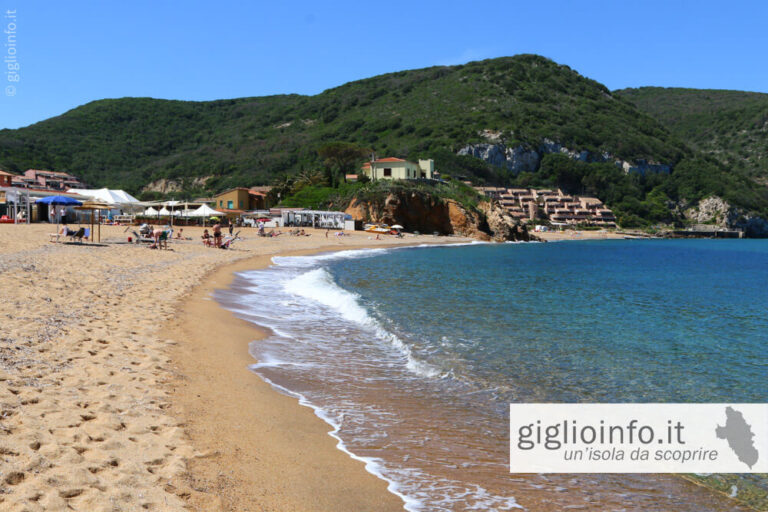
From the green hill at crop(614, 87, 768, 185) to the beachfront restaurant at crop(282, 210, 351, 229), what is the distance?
12387 cm

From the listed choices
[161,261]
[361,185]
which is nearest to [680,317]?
[161,261]

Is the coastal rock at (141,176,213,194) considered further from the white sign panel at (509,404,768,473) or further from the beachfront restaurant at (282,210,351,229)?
the white sign panel at (509,404,768,473)

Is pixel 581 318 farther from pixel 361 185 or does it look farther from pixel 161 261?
pixel 361 185

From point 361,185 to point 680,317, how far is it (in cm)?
5479

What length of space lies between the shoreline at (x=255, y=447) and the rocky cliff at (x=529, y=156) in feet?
332

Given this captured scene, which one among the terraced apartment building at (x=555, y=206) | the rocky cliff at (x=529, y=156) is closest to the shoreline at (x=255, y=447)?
the terraced apartment building at (x=555, y=206)

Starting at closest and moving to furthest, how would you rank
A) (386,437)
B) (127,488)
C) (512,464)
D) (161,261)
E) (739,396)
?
(127,488)
(512,464)
(386,437)
(739,396)
(161,261)

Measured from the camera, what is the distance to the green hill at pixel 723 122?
146 m

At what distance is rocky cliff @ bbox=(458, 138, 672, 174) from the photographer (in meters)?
109

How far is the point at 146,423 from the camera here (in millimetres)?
5031

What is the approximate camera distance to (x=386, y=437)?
5.69 m

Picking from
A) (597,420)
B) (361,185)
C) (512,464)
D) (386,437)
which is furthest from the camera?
(361,185)

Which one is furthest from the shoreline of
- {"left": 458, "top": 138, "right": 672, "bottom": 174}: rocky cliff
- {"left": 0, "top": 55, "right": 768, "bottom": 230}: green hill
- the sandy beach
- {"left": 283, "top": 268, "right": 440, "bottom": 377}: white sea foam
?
{"left": 458, "top": 138, "right": 672, "bottom": 174}: rocky cliff

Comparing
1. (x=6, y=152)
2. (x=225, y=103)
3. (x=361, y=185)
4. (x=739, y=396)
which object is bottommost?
(x=739, y=396)
